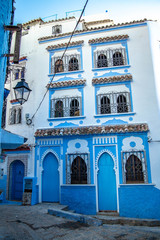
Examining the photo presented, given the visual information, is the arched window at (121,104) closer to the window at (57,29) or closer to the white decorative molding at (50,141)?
the white decorative molding at (50,141)

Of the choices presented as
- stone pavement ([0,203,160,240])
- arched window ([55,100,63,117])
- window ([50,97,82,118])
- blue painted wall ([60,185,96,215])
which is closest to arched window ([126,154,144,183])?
blue painted wall ([60,185,96,215])

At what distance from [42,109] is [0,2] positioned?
22.2ft

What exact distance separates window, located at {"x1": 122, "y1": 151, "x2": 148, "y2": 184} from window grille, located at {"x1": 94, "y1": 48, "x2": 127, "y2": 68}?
17.3 ft

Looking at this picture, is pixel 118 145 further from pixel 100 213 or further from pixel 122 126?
pixel 100 213

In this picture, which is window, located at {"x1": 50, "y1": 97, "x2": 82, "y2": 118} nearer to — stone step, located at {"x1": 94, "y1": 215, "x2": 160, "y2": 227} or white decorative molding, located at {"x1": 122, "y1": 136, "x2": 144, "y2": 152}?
white decorative molding, located at {"x1": 122, "y1": 136, "x2": 144, "y2": 152}

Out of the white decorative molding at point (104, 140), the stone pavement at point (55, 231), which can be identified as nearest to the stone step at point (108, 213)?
the stone pavement at point (55, 231)

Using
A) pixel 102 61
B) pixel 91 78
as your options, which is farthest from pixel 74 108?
pixel 102 61

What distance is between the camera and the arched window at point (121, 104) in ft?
34.5

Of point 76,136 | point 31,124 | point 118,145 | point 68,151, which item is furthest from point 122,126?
point 31,124

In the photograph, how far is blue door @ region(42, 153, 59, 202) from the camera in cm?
1023

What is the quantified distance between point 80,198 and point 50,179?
191 cm

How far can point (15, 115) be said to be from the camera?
40.0ft

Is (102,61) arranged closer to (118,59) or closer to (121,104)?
(118,59)

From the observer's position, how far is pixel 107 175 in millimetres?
9773
